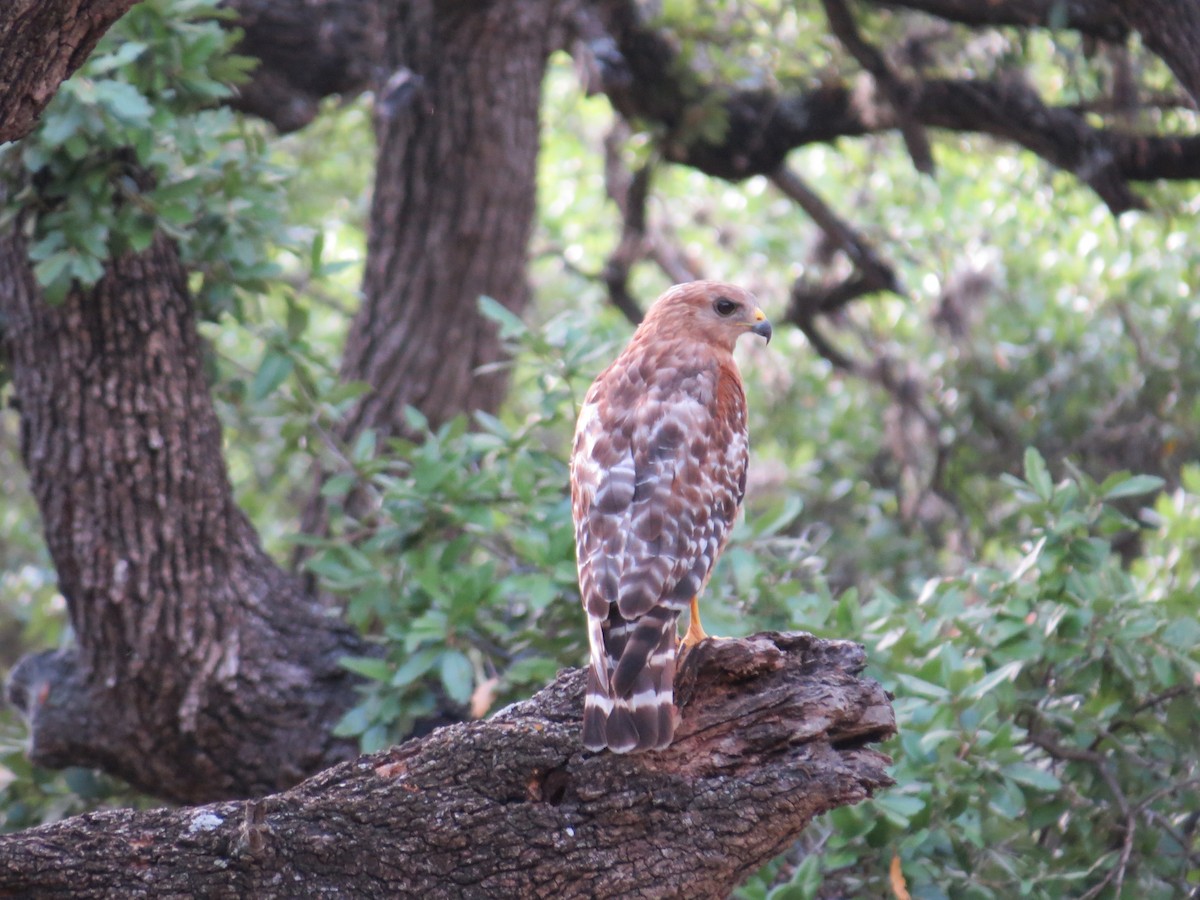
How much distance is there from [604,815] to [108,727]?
2073 millimetres

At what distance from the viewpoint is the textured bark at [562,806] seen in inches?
102

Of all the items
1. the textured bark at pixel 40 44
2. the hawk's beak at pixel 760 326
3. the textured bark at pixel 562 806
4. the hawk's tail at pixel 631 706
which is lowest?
the textured bark at pixel 562 806

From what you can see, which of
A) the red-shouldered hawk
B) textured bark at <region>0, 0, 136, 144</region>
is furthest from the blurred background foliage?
textured bark at <region>0, 0, 136, 144</region>

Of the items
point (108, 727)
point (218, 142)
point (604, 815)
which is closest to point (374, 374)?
point (218, 142)

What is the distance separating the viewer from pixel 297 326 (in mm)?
4312

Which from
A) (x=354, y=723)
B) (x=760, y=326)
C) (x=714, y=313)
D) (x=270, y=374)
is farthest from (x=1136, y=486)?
(x=270, y=374)

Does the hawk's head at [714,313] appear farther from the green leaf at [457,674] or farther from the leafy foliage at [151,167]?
the leafy foliage at [151,167]

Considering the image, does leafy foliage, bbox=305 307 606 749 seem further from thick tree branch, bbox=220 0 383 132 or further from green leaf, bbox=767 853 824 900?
thick tree branch, bbox=220 0 383 132

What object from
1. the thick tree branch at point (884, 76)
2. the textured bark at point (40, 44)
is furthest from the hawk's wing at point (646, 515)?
the thick tree branch at point (884, 76)

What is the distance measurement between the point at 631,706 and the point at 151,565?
6.32 ft

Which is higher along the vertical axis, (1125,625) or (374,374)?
(374,374)

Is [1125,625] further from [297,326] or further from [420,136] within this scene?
[420,136]

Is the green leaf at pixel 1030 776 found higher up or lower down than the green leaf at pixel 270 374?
lower down

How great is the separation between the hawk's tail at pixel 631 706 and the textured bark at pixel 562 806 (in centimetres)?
9
